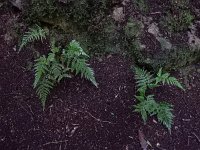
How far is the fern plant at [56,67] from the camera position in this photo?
4859 mm

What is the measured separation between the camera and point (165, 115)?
4871 millimetres

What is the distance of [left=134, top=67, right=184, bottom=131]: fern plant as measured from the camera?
4.88m

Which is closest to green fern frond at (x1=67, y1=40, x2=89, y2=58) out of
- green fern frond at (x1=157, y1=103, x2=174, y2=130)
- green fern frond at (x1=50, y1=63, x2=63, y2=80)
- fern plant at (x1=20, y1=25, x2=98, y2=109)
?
fern plant at (x1=20, y1=25, x2=98, y2=109)

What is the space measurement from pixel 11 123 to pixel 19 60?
99cm

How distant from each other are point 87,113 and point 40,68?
910 millimetres

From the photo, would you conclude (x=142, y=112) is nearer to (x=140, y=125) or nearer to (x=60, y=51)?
(x=140, y=125)

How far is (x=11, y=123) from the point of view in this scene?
475 cm

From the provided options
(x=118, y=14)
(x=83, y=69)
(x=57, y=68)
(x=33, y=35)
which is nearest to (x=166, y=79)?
(x=83, y=69)

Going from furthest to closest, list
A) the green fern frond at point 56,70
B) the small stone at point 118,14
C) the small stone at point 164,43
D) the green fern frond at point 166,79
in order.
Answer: the small stone at point 118,14, the small stone at point 164,43, the green fern frond at point 166,79, the green fern frond at point 56,70

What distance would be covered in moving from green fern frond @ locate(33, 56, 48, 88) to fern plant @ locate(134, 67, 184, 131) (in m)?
1.34

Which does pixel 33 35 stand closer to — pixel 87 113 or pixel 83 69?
pixel 83 69

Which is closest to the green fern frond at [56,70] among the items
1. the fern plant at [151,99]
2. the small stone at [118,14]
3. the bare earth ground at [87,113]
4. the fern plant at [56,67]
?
the fern plant at [56,67]

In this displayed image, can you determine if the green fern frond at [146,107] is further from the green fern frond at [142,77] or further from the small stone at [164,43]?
the small stone at [164,43]

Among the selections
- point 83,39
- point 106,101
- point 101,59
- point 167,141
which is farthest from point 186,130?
point 83,39
